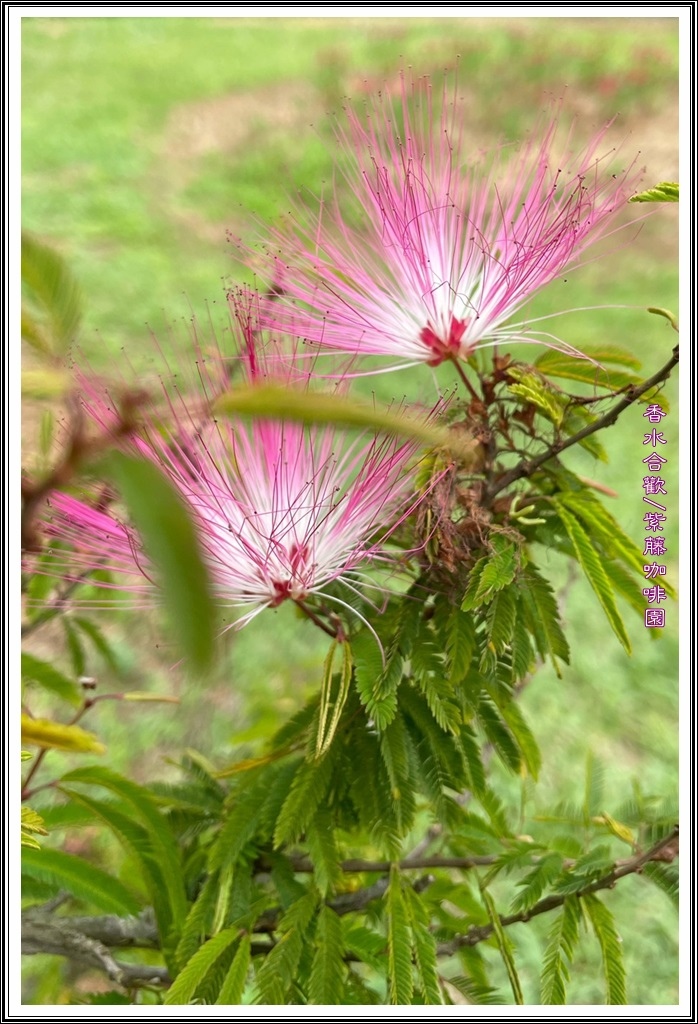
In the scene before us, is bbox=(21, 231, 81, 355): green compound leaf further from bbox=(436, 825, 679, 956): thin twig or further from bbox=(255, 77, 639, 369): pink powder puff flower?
bbox=(436, 825, 679, 956): thin twig

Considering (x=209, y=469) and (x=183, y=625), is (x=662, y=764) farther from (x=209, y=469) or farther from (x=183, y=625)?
(x=183, y=625)

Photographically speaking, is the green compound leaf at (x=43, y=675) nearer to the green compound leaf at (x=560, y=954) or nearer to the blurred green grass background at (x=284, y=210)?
the blurred green grass background at (x=284, y=210)

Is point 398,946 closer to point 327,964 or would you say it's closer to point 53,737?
point 327,964

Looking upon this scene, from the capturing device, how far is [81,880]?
0.71 metres

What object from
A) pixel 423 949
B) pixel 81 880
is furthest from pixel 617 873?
pixel 81 880

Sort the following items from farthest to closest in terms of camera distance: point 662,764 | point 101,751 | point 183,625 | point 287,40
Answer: point 287,40
point 662,764
point 101,751
point 183,625

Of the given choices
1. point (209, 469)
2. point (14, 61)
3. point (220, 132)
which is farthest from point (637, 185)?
point (220, 132)

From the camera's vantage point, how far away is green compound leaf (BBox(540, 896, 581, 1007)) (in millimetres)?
663

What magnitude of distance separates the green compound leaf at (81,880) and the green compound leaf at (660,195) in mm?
588

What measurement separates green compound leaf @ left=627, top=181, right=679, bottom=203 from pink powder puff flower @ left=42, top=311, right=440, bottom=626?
0.66 feet

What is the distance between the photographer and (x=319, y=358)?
26.7 inches

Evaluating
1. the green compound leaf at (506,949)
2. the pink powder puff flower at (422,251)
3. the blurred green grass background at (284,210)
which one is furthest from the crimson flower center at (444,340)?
the green compound leaf at (506,949)

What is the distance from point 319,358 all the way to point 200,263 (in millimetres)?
2131

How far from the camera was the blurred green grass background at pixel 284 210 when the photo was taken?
5.74 ft
